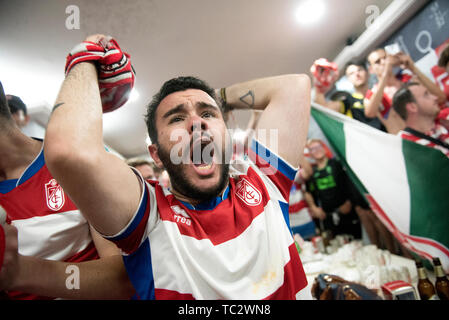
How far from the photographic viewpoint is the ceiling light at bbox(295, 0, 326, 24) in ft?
4.68

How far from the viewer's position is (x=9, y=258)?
0.54 meters

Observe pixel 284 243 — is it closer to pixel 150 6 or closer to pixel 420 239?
pixel 150 6

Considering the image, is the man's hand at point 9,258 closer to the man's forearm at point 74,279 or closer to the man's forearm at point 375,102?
the man's forearm at point 74,279

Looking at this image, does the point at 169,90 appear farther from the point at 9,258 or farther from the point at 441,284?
the point at 441,284

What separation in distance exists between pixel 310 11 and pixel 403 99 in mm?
1365

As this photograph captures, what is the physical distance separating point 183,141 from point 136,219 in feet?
0.93

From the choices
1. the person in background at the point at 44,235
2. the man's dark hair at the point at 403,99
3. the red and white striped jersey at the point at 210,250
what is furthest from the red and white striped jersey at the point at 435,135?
the person in background at the point at 44,235

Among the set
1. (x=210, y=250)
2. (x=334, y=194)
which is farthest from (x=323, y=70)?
(x=334, y=194)

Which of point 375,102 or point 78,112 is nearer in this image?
point 78,112

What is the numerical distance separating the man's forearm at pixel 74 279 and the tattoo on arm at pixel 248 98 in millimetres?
791

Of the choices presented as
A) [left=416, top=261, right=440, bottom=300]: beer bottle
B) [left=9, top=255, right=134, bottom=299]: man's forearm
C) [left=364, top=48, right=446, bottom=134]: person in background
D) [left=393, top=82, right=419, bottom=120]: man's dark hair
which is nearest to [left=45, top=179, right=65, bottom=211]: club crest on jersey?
[left=9, top=255, right=134, bottom=299]: man's forearm

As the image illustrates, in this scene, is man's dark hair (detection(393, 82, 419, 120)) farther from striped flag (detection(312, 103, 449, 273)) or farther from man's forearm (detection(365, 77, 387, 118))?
striped flag (detection(312, 103, 449, 273))

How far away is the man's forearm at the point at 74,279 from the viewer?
62 centimetres

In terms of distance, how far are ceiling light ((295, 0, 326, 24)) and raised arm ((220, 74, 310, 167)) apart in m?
0.79
